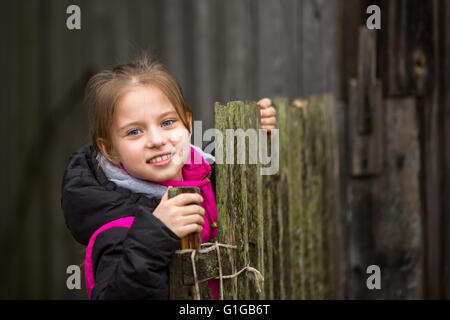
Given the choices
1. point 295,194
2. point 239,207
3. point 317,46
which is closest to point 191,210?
point 239,207

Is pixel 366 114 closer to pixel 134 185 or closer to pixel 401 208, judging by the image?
pixel 401 208

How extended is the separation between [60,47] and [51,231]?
5.00 feet

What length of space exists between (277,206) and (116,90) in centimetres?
100

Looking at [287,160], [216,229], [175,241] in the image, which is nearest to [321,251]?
[287,160]

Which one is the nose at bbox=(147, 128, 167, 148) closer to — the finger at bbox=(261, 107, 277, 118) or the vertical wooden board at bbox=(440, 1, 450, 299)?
the finger at bbox=(261, 107, 277, 118)

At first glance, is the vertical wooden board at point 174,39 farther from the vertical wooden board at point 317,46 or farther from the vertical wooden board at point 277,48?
the vertical wooden board at point 317,46

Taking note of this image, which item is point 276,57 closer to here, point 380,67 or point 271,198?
point 380,67

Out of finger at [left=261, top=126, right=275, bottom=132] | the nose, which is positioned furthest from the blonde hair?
finger at [left=261, top=126, right=275, bottom=132]

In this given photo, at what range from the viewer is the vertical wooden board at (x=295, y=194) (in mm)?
2557

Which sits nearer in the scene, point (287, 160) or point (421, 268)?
point (287, 160)

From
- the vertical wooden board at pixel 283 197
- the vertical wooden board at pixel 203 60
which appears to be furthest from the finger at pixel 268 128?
the vertical wooden board at pixel 203 60

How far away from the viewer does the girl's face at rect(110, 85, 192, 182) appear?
1.63m

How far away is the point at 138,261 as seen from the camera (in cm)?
145

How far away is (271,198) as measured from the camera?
2303mm
